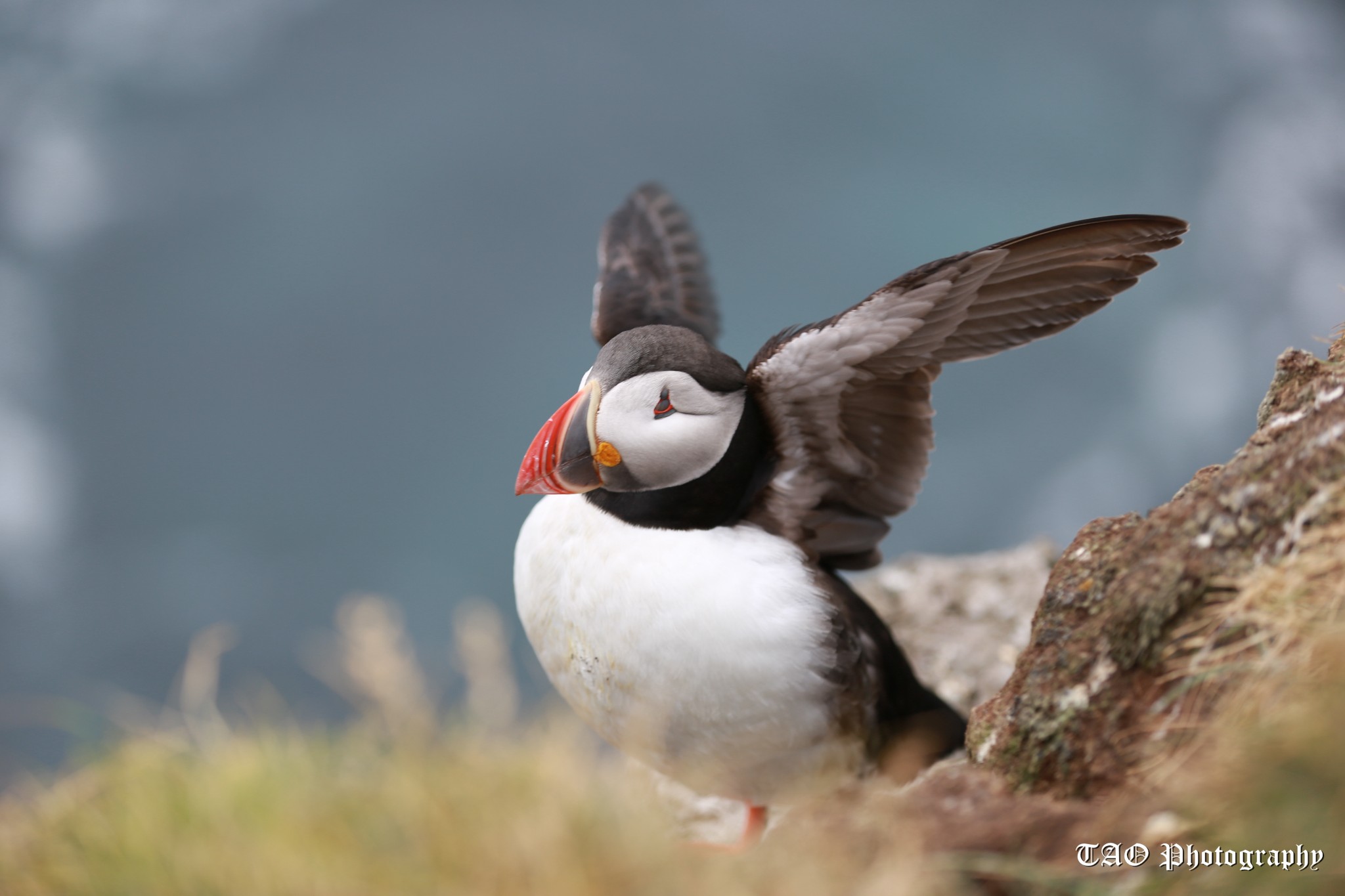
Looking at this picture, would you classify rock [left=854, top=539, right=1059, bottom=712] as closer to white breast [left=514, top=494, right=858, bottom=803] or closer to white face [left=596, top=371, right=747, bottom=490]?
white breast [left=514, top=494, right=858, bottom=803]

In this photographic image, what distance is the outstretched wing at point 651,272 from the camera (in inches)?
189

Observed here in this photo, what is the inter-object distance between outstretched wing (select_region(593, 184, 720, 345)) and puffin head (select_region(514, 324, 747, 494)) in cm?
116

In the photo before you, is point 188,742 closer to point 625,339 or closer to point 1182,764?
point 625,339

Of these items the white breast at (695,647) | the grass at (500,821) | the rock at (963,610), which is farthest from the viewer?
the rock at (963,610)

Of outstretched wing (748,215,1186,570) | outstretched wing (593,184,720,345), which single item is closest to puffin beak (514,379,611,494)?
outstretched wing (748,215,1186,570)

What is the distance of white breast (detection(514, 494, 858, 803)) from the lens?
344 centimetres

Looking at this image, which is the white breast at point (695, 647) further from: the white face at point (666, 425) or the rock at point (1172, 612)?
the rock at point (1172, 612)

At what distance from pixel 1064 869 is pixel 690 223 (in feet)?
12.7

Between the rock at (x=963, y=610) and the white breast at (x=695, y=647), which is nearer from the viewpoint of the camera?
the white breast at (x=695, y=647)

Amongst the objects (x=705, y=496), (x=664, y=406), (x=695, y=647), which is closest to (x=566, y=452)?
(x=664, y=406)

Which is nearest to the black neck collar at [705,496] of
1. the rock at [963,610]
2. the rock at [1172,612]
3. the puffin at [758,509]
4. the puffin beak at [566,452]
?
the puffin at [758,509]

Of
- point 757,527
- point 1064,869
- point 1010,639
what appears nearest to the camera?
point 1064,869

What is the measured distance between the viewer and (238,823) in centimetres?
193

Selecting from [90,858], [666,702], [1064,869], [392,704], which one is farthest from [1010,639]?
[90,858]
